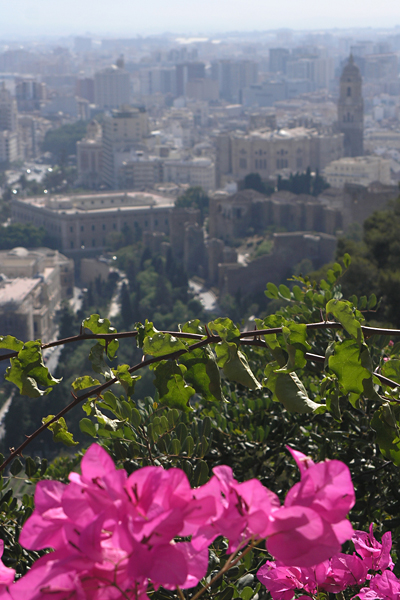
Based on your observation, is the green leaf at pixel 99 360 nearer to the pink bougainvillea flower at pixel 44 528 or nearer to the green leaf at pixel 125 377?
the green leaf at pixel 125 377

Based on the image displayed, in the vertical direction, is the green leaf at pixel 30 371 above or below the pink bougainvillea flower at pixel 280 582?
above

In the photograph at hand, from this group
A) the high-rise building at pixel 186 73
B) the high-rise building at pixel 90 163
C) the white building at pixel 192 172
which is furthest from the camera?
the high-rise building at pixel 186 73

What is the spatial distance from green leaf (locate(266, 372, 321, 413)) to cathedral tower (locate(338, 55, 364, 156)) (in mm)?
28733

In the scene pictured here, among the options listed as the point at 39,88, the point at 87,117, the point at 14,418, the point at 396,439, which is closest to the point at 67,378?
the point at 14,418

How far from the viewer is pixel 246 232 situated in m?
17.0

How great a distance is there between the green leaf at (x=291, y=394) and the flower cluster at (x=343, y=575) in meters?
0.11

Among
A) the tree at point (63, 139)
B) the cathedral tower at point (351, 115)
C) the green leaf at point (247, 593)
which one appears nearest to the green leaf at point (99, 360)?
the green leaf at point (247, 593)

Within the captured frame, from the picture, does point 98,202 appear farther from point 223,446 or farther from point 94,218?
point 223,446

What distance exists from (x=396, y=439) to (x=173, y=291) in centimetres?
1434

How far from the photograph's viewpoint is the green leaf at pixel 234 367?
65 cm

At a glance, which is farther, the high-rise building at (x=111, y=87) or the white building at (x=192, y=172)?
the high-rise building at (x=111, y=87)

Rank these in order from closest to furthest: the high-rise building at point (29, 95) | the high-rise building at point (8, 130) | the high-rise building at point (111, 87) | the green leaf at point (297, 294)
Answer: the green leaf at point (297, 294)
the high-rise building at point (8, 130)
the high-rise building at point (29, 95)
the high-rise building at point (111, 87)

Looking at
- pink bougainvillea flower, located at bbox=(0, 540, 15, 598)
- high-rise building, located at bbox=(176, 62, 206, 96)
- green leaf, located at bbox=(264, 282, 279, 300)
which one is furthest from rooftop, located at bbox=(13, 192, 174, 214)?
high-rise building, located at bbox=(176, 62, 206, 96)

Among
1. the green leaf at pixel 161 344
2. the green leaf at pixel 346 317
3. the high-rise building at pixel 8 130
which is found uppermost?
the green leaf at pixel 346 317
